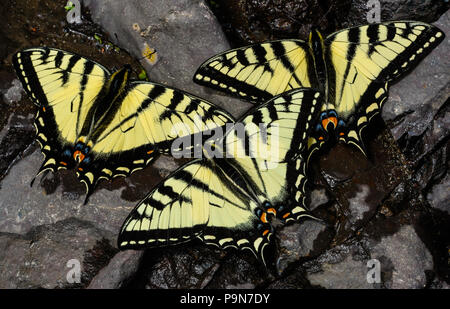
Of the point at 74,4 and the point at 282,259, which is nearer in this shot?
the point at 282,259

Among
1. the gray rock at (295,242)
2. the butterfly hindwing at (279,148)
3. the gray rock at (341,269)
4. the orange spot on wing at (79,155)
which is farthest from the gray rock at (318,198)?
the orange spot on wing at (79,155)

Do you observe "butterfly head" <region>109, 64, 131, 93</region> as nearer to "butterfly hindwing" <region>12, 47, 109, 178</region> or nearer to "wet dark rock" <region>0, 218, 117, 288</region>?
"butterfly hindwing" <region>12, 47, 109, 178</region>

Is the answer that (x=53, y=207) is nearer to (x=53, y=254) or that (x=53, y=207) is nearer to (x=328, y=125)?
(x=53, y=254)

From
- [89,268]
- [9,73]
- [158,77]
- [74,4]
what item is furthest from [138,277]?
[74,4]

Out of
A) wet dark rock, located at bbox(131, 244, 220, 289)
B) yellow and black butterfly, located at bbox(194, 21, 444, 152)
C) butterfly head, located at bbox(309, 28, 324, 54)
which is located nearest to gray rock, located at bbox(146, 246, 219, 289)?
wet dark rock, located at bbox(131, 244, 220, 289)
